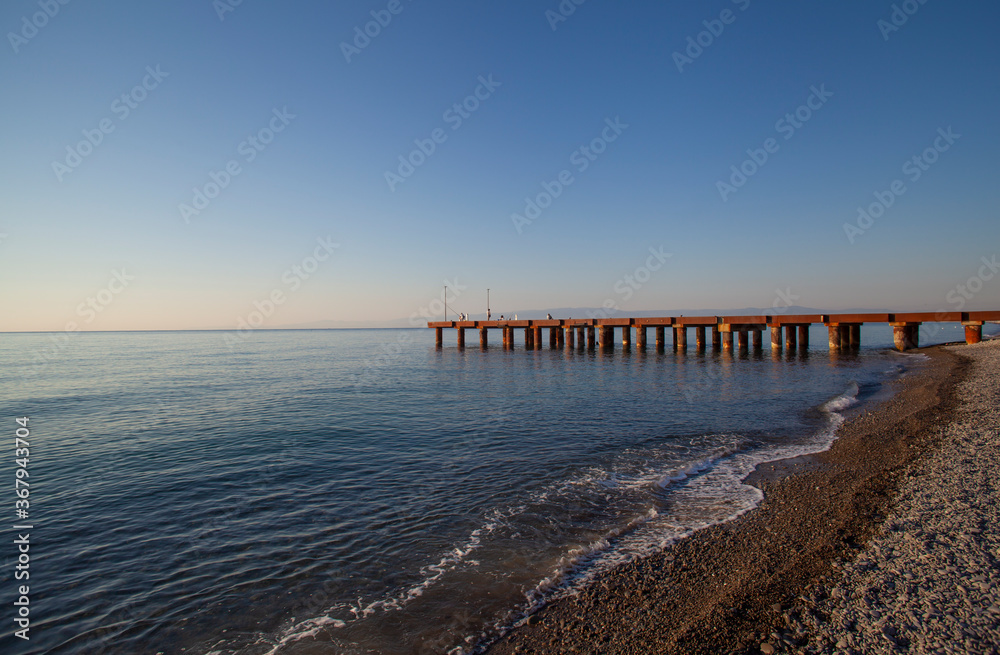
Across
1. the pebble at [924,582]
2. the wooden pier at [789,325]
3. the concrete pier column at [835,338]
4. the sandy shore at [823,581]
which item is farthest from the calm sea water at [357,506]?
the concrete pier column at [835,338]

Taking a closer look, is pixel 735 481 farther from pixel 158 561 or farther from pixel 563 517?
pixel 158 561

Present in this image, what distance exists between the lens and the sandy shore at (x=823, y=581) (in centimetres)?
404

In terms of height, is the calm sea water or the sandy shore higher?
the sandy shore

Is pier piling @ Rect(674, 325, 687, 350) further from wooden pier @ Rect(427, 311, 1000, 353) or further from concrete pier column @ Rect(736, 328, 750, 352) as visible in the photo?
concrete pier column @ Rect(736, 328, 750, 352)

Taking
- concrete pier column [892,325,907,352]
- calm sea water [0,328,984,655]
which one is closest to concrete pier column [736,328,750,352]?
concrete pier column [892,325,907,352]

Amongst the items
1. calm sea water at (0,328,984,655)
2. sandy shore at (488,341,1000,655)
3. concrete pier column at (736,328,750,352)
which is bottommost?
calm sea water at (0,328,984,655)

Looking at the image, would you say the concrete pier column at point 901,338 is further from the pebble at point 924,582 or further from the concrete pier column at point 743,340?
the pebble at point 924,582

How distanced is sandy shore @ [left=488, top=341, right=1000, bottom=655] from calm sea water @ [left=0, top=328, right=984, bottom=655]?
21.5 inches

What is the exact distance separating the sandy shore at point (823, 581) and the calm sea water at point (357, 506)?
55 cm

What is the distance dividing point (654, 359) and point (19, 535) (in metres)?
36.0

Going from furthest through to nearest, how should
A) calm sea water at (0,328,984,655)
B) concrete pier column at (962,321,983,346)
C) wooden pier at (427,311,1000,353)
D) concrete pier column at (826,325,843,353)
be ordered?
concrete pier column at (826,325,843,353), concrete pier column at (962,321,983,346), wooden pier at (427,311,1000,353), calm sea water at (0,328,984,655)

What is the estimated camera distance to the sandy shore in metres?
4.04

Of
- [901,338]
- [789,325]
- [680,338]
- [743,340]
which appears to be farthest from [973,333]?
[680,338]

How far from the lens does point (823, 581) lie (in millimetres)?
4879
